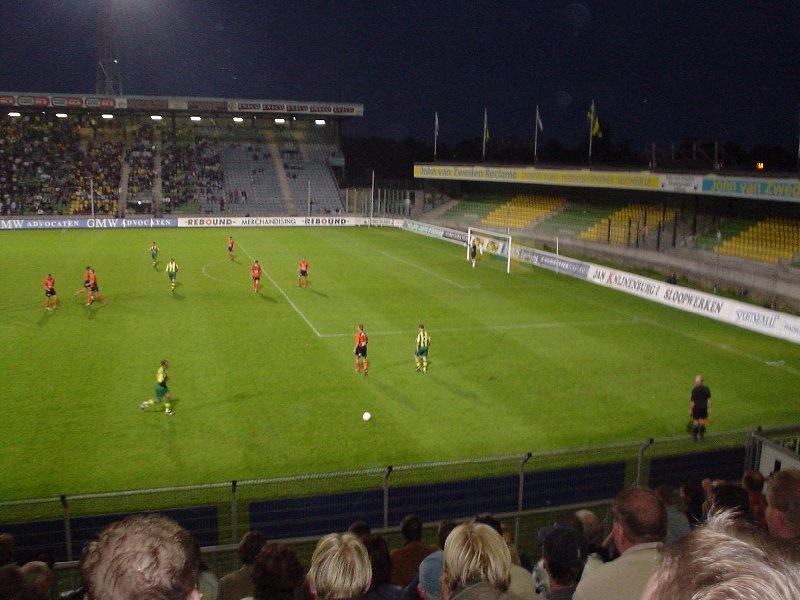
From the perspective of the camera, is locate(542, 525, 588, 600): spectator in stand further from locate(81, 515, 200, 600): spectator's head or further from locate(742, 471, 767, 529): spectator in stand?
locate(81, 515, 200, 600): spectator's head

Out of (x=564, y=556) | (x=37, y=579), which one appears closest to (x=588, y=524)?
(x=564, y=556)

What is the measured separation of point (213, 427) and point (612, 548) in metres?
10.9

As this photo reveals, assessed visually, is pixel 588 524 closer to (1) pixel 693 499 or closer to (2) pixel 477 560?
(1) pixel 693 499

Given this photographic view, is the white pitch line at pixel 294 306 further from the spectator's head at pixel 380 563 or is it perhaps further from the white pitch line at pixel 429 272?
the spectator's head at pixel 380 563

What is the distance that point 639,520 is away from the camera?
4.25 meters

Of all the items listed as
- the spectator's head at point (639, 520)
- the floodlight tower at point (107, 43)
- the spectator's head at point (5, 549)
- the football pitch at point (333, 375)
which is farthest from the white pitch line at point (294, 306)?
the floodlight tower at point (107, 43)

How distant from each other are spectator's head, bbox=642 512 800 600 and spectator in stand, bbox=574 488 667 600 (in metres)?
1.48

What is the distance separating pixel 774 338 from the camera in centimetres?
2477

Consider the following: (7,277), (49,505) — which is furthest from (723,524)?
(7,277)

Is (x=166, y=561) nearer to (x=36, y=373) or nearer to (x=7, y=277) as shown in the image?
(x=36, y=373)

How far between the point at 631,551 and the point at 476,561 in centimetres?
93

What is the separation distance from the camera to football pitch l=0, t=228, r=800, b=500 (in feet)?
47.8

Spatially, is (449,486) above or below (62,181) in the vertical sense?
below

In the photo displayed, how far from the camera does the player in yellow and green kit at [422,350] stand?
19828mm
